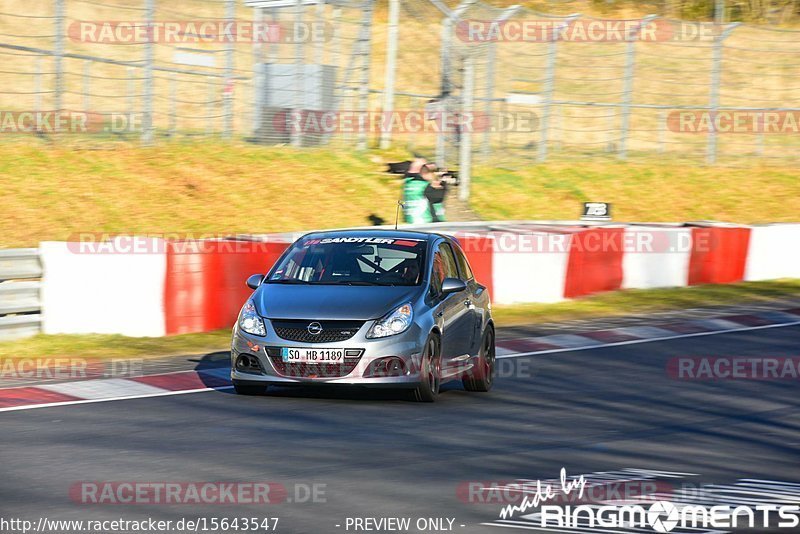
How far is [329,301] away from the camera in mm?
10594

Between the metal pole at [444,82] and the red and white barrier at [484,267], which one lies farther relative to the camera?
the metal pole at [444,82]

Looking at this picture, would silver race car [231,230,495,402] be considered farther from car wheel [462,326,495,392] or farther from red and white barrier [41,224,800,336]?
red and white barrier [41,224,800,336]

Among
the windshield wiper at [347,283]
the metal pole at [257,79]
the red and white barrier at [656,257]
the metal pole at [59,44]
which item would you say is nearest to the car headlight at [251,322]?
the windshield wiper at [347,283]

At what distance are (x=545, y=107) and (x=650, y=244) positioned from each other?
10540 millimetres

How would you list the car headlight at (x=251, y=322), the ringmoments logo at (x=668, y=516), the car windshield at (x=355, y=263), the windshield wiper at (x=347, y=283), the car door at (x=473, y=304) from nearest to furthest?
1. the ringmoments logo at (x=668, y=516)
2. the car headlight at (x=251, y=322)
3. the windshield wiper at (x=347, y=283)
4. the car windshield at (x=355, y=263)
5. the car door at (x=473, y=304)

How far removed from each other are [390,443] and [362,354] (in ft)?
5.50

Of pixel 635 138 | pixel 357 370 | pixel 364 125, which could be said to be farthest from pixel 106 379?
pixel 635 138

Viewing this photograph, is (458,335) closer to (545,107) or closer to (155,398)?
(155,398)

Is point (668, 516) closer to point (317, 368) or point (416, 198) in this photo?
point (317, 368)

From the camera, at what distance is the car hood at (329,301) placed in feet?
34.2

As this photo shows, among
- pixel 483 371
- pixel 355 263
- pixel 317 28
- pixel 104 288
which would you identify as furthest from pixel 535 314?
pixel 317 28

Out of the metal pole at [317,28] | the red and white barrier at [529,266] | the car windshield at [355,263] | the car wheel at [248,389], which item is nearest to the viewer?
the car wheel at [248,389]

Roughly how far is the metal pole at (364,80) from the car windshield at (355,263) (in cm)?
1685

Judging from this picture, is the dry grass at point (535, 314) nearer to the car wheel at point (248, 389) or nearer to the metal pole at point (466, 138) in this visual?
the car wheel at point (248, 389)
